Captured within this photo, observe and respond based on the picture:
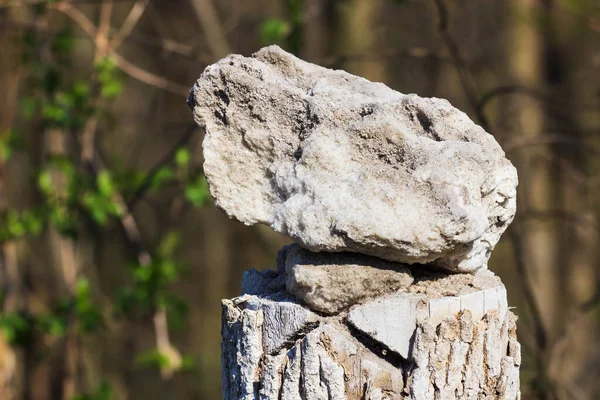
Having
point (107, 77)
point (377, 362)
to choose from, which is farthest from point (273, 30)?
point (377, 362)

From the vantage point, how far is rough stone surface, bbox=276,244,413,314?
1.63 meters

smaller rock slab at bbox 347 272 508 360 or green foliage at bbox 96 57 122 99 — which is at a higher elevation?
green foliage at bbox 96 57 122 99

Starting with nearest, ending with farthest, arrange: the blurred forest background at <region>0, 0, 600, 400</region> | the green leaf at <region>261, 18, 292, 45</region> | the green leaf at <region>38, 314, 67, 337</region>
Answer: the green leaf at <region>261, 18, 292, 45</region>, the blurred forest background at <region>0, 0, 600, 400</region>, the green leaf at <region>38, 314, 67, 337</region>

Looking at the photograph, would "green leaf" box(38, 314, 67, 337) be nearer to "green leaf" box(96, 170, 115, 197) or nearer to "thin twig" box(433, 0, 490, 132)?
"green leaf" box(96, 170, 115, 197)

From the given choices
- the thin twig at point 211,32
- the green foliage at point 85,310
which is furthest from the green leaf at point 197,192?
the thin twig at point 211,32

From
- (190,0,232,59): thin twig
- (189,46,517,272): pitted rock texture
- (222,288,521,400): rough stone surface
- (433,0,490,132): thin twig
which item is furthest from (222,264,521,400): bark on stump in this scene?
(190,0,232,59): thin twig

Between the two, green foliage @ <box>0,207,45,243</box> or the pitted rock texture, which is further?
green foliage @ <box>0,207,45,243</box>

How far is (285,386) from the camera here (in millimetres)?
1626

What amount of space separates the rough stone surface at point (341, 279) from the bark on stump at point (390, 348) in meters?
0.02

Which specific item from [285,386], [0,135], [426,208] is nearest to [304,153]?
[426,208]

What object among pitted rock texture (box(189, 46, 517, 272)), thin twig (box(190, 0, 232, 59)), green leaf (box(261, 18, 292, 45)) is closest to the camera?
pitted rock texture (box(189, 46, 517, 272))

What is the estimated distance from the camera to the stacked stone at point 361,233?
158cm

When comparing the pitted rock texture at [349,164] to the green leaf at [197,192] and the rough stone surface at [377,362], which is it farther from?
the green leaf at [197,192]

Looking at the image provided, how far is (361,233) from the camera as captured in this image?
1.55 metres
